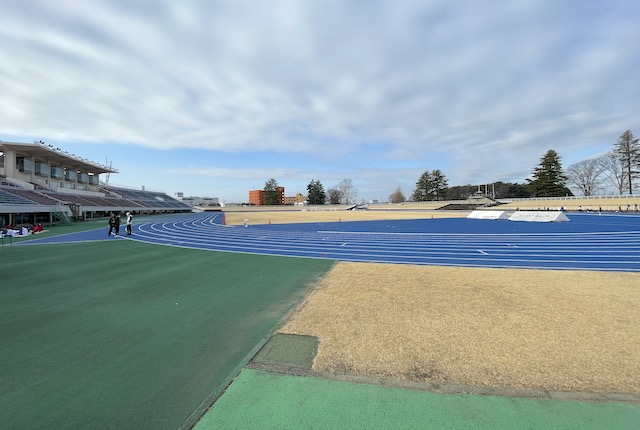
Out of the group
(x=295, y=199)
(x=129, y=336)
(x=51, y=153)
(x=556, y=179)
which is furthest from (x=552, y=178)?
(x=295, y=199)

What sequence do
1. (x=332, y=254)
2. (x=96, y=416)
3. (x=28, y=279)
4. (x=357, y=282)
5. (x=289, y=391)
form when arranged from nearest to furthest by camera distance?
(x=96, y=416), (x=289, y=391), (x=357, y=282), (x=28, y=279), (x=332, y=254)

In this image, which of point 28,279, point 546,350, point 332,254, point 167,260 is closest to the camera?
point 546,350

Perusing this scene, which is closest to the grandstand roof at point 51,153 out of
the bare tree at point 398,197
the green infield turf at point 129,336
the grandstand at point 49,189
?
the grandstand at point 49,189

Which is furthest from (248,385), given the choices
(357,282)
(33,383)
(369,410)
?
(357,282)

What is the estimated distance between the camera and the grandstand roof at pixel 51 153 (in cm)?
3280

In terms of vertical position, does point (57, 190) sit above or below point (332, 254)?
above

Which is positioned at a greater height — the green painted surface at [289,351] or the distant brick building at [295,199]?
the distant brick building at [295,199]

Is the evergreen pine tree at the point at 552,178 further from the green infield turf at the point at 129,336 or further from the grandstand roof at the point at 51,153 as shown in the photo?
the grandstand roof at the point at 51,153

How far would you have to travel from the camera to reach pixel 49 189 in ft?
120

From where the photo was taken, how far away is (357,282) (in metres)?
6.55

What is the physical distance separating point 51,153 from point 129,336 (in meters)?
46.9

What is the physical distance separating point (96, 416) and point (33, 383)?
1.12 metres

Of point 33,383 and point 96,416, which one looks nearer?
point 96,416

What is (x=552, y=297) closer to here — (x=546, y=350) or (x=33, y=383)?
(x=546, y=350)
